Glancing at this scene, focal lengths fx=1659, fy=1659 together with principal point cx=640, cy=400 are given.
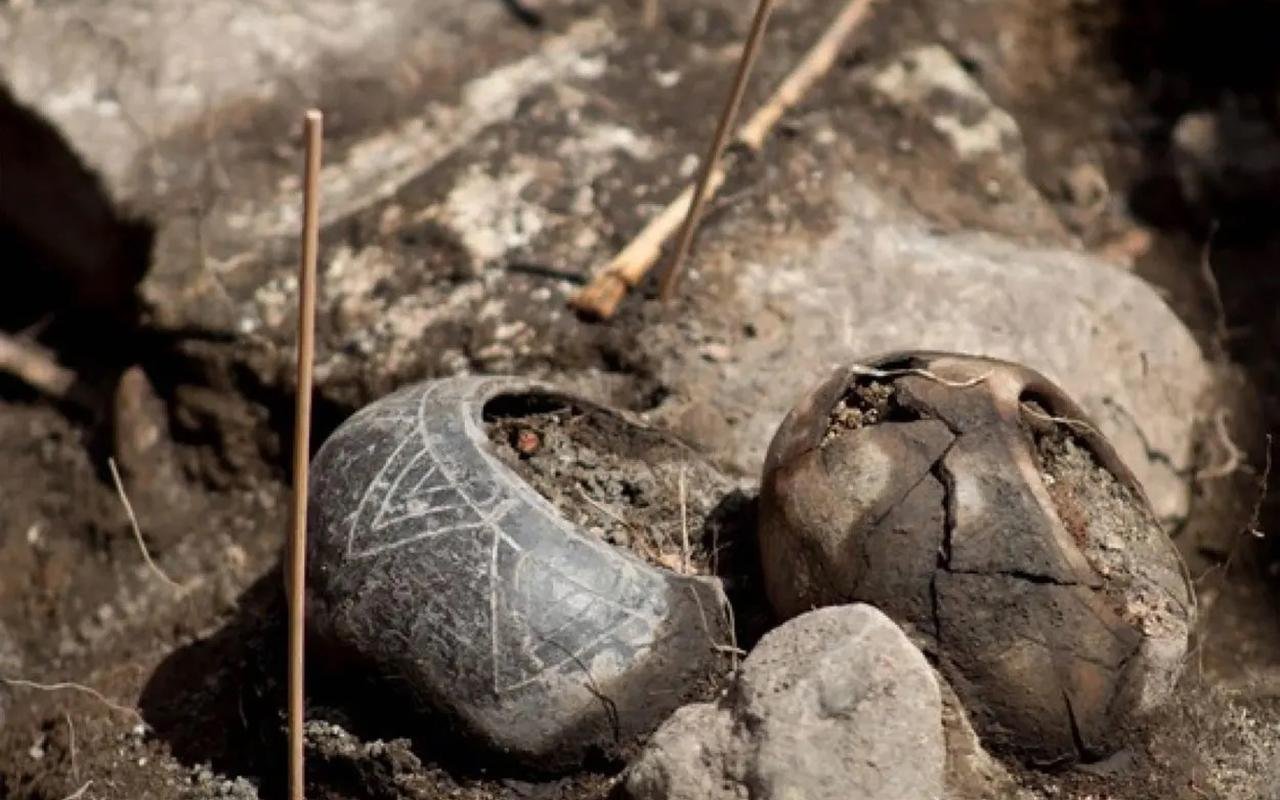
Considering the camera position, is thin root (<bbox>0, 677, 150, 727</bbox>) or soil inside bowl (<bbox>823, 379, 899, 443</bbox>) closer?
soil inside bowl (<bbox>823, 379, 899, 443</bbox>)

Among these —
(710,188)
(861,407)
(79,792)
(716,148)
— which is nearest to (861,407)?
(861,407)

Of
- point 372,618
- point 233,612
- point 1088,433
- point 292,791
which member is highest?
point 1088,433

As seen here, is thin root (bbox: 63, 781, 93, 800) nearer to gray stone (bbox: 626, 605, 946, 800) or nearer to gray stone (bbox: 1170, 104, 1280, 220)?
gray stone (bbox: 626, 605, 946, 800)

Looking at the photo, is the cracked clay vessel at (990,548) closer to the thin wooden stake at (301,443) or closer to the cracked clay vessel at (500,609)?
the cracked clay vessel at (500,609)

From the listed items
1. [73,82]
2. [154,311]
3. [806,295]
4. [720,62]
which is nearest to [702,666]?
[806,295]

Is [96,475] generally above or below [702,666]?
below

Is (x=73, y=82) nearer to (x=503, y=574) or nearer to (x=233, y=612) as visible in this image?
(x=233, y=612)

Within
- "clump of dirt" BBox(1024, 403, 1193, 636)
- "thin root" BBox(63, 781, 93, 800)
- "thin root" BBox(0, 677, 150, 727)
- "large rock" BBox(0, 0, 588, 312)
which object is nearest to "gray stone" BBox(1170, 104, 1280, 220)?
"large rock" BBox(0, 0, 588, 312)

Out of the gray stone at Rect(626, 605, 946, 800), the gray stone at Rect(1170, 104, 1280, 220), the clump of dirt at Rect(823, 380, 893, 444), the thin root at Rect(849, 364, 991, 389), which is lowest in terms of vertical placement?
the gray stone at Rect(1170, 104, 1280, 220)
